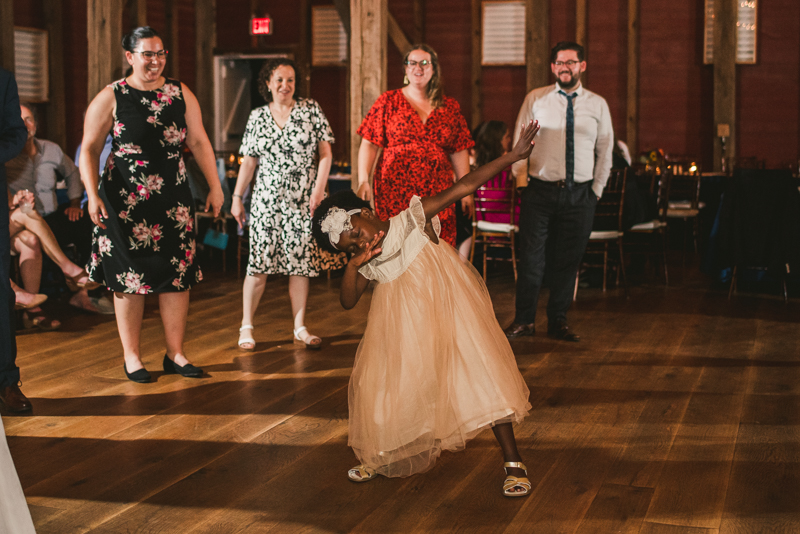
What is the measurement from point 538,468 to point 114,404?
1.81 metres

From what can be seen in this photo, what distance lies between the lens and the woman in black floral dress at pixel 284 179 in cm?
434

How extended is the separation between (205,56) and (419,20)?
9.63 feet

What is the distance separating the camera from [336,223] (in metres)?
2.56

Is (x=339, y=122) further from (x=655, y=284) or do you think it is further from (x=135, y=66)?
(x=135, y=66)

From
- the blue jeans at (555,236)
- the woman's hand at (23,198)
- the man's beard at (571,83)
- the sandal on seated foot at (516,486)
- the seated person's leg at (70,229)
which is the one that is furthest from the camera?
the seated person's leg at (70,229)

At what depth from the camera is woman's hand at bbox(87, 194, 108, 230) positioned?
3.54 metres

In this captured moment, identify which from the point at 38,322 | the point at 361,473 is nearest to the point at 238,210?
the point at 38,322

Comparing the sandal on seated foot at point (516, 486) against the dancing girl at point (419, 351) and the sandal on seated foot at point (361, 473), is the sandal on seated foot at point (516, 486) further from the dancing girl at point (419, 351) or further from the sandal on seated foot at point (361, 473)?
the sandal on seated foot at point (361, 473)

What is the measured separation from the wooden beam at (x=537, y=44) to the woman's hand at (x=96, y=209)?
252 inches

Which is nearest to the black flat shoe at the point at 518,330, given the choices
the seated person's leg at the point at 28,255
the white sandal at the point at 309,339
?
the white sandal at the point at 309,339

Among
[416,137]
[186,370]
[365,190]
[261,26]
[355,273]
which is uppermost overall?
[261,26]

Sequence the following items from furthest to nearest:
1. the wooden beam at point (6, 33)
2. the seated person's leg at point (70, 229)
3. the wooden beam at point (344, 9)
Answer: the wooden beam at point (6, 33) → the wooden beam at point (344, 9) → the seated person's leg at point (70, 229)

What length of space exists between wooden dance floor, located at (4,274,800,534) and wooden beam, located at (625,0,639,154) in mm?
6076

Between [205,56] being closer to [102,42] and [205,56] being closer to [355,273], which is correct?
[102,42]
